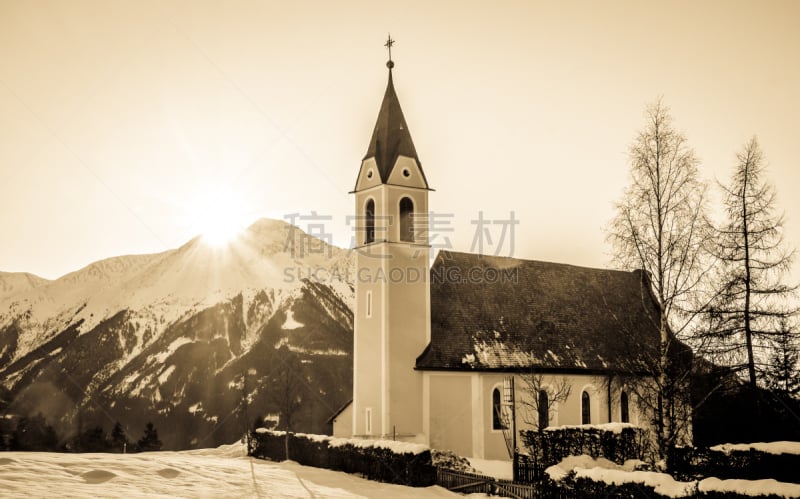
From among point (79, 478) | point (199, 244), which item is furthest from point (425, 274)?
point (199, 244)

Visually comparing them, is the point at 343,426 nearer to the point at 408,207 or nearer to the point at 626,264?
the point at 408,207

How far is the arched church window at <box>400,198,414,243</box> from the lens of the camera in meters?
37.0

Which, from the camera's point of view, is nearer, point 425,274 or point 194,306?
point 425,274

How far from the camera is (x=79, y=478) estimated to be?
2309cm

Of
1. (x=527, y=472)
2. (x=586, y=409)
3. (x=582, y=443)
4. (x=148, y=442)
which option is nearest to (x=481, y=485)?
(x=527, y=472)

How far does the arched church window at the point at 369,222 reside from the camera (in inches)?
1470

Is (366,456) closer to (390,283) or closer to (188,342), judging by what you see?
(390,283)

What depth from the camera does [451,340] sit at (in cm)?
3678

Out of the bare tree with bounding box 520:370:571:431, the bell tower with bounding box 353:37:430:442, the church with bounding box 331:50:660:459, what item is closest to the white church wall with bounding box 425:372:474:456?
the church with bounding box 331:50:660:459

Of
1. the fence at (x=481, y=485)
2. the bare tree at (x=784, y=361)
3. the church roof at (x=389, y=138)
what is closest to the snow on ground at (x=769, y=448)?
the bare tree at (x=784, y=361)

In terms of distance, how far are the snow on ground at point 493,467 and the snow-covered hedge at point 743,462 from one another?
23.7ft

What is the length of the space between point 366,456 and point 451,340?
9.22m

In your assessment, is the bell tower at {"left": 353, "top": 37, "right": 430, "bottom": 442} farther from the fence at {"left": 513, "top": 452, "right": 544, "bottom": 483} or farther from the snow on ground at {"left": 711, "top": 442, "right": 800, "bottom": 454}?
the snow on ground at {"left": 711, "top": 442, "right": 800, "bottom": 454}

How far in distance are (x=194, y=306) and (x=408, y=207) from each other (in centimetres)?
13065
